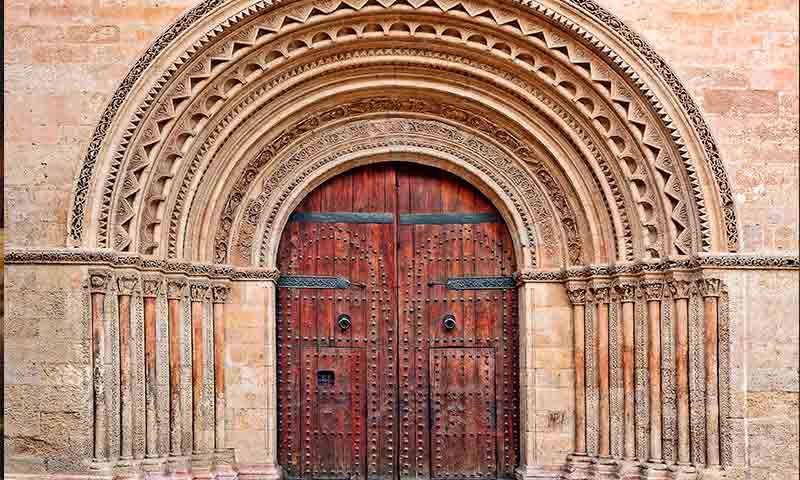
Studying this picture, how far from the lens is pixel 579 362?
8.87m

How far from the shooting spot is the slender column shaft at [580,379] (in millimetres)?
8828

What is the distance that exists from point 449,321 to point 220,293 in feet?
6.40

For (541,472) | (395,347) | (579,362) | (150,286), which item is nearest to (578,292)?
(579,362)

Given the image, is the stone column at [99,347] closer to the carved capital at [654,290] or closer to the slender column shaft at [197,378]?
the slender column shaft at [197,378]

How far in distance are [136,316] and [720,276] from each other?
4.45 meters

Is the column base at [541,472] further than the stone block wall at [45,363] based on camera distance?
Yes

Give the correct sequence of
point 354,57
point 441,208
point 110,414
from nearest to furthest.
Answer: point 110,414
point 354,57
point 441,208

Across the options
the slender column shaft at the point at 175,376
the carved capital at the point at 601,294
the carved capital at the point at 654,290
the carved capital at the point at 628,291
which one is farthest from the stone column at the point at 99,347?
the carved capital at the point at 654,290

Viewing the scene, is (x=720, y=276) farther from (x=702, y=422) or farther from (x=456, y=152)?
(x=456, y=152)

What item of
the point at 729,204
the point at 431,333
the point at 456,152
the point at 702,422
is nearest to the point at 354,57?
the point at 456,152

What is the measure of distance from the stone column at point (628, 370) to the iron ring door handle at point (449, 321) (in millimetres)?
A: 1452

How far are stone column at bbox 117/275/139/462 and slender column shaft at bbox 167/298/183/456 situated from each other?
0.40m

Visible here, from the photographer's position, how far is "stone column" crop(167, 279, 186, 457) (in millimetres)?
8430

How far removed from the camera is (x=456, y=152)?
360 inches
